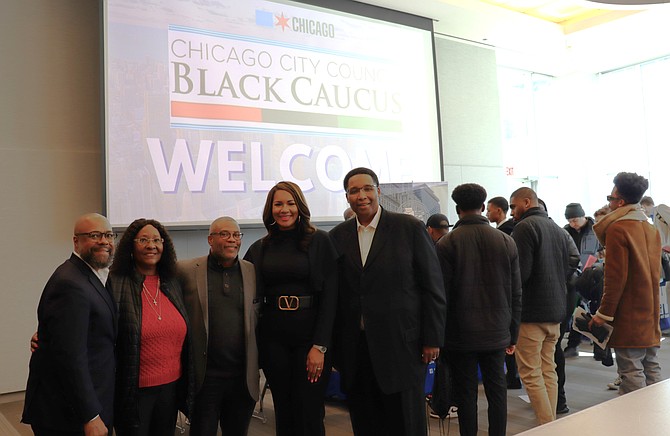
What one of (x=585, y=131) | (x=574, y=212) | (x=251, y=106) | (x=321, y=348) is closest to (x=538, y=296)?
(x=321, y=348)

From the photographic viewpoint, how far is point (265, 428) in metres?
3.87

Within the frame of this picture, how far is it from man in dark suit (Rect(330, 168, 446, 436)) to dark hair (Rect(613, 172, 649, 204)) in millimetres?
1490

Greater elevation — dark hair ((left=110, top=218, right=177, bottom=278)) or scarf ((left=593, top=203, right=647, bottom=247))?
scarf ((left=593, top=203, right=647, bottom=247))

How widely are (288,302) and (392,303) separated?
456mm

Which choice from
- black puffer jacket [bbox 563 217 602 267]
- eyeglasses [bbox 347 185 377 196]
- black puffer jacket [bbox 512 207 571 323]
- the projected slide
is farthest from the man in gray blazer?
black puffer jacket [bbox 563 217 602 267]

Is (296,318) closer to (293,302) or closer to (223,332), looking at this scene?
(293,302)

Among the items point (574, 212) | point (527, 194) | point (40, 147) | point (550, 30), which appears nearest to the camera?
point (527, 194)

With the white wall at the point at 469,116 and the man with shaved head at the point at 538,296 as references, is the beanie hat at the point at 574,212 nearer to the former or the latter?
the white wall at the point at 469,116

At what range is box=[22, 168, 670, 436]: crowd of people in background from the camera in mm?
2025

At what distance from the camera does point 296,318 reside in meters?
2.46

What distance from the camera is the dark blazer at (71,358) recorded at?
1.92 meters

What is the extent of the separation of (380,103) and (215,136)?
2.25 m

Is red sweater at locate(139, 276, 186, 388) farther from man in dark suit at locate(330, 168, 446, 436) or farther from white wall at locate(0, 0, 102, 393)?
white wall at locate(0, 0, 102, 393)

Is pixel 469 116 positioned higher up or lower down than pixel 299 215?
higher up
